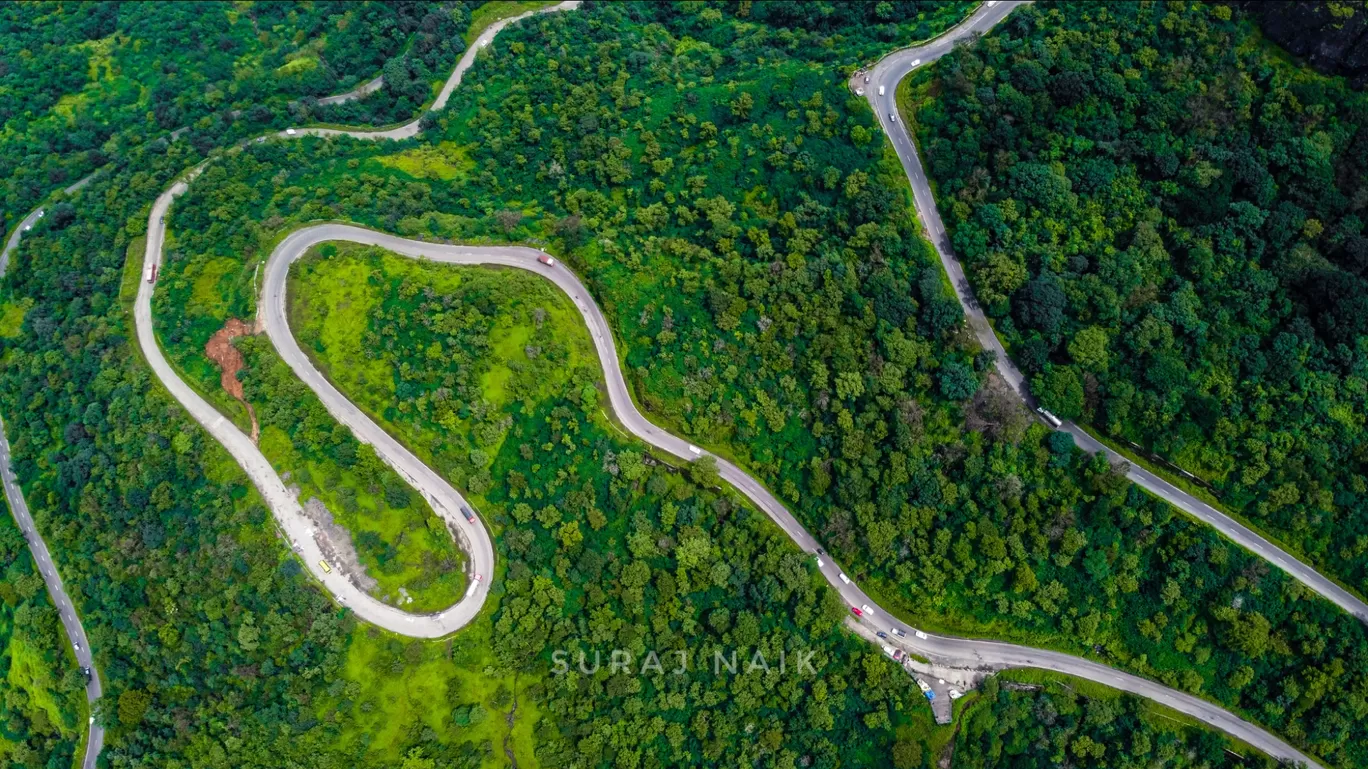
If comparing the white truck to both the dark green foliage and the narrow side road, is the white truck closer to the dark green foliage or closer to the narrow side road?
the narrow side road

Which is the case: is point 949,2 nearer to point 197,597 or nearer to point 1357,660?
point 1357,660

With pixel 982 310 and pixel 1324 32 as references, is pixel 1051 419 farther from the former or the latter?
pixel 1324 32

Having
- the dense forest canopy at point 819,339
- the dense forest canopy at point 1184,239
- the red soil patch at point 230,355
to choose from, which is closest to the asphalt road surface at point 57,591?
the dense forest canopy at point 819,339

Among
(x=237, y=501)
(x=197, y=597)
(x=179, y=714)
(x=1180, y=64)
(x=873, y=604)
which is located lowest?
(x=179, y=714)

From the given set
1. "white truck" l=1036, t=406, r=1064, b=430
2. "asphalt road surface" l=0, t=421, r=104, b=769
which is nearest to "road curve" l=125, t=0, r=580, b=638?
"asphalt road surface" l=0, t=421, r=104, b=769

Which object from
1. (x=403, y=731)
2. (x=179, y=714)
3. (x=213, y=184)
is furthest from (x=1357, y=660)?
(x=213, y=184)

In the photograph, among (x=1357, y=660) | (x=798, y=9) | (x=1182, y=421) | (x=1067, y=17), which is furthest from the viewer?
(x=798, y=9)

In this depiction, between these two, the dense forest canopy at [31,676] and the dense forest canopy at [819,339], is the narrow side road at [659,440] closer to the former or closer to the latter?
the dense forest canopy at [819,339]
